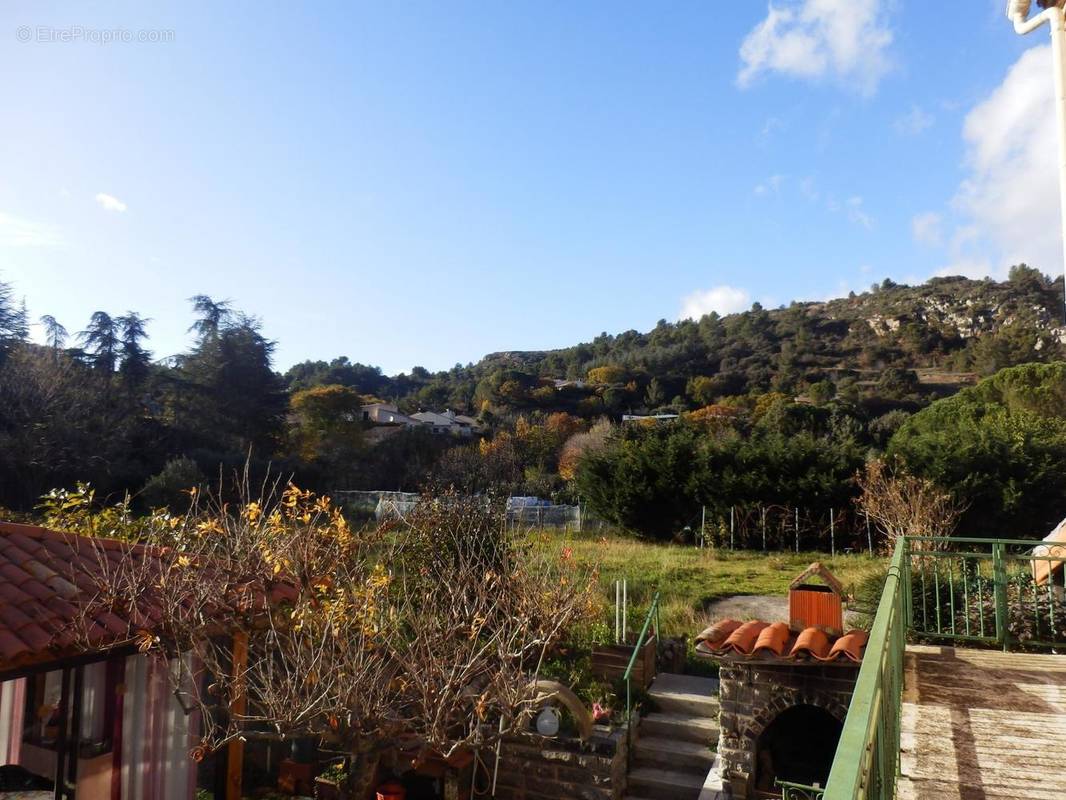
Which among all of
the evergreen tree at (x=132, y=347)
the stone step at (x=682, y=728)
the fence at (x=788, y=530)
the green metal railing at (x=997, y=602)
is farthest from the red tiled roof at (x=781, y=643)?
the evergreen tree at (x=132, y=347)

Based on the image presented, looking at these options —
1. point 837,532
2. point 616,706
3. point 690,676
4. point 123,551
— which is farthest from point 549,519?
point 123,551

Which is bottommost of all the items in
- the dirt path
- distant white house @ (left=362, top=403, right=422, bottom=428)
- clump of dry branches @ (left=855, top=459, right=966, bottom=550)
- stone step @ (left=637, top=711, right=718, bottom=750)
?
stone step @ (left=637, top=711, right=718, bottom=750)

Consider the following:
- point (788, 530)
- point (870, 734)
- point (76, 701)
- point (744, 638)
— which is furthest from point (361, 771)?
point (788, 530)

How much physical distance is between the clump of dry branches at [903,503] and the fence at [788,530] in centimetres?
69

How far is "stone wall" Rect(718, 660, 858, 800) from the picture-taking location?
6746mm

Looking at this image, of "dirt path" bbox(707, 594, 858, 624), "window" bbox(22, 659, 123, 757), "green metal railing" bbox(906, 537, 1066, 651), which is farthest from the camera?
"dirt path" bbox(707, 594, 858, 624)

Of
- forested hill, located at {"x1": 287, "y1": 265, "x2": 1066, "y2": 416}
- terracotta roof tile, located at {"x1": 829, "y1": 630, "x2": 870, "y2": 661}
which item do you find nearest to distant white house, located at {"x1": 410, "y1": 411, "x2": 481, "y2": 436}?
forested hill, located at {"x1": 287, "y1": 265, "x2": 1066, "y2": 416}

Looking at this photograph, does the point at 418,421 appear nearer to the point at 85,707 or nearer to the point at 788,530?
the point at 788,530

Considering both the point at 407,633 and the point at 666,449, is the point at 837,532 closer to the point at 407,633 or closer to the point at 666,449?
the point at 666,449

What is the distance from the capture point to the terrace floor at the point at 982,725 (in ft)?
10.8

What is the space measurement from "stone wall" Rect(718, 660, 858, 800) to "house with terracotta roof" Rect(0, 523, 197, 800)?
4.61 m

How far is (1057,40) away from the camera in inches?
176

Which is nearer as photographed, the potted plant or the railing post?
the railing post

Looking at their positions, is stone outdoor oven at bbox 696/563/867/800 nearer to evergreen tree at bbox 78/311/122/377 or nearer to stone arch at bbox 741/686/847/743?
stone arch at bbox 741/686/847/743
